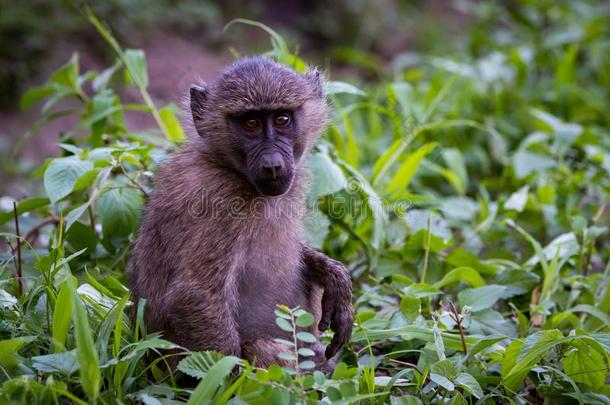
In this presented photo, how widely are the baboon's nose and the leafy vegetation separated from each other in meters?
0.63

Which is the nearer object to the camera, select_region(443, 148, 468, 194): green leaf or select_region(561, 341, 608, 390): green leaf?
select_region(561, 341, 608, 390): green leaf

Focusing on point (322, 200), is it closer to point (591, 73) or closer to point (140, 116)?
point (140, 116)

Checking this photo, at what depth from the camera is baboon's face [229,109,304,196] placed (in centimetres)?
357

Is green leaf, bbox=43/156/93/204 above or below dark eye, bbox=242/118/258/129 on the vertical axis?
below

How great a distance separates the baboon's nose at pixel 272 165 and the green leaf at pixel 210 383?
930mm

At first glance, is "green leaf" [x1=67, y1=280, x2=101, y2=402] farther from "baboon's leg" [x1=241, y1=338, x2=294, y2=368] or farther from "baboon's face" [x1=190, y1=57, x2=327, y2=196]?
"baboon's face" [x1=190, y1=57, x2=327, y2=196]

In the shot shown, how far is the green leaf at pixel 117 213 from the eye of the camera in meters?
4.19

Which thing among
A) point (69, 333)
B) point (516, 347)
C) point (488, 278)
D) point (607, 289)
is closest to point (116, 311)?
point (69, 333)

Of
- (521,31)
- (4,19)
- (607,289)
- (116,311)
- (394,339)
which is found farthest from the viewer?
(521,31)

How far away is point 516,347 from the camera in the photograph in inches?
142

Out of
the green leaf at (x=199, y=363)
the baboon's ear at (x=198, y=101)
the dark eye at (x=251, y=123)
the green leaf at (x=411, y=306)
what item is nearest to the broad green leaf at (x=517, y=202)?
the green leaf at (x=411, y=306)

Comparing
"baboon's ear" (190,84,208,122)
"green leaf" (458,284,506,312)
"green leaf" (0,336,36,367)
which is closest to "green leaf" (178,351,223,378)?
"green leaf" (0,336,36,367)

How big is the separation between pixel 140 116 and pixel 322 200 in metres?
4.62

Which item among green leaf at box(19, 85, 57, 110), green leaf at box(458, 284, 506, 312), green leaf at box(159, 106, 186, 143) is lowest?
green leaf at box(458, 284, 506, 312)
